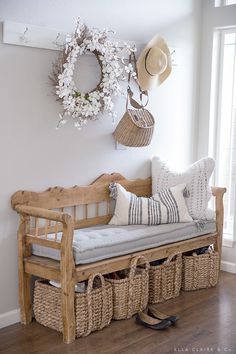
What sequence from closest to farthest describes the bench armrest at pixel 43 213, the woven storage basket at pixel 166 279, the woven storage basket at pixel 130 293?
1. the bench armrest at pixel 43 213
2. the woven storage basket at pixel 130 293
3. the woven storage basket at pixel 166 279

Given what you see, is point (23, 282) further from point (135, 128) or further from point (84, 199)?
→ point (135, 128)

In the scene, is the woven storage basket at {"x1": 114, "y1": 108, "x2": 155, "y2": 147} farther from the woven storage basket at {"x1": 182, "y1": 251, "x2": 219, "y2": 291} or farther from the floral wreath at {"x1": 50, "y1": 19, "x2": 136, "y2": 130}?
the woven storage basket at {"x1": 182, "y1": 251, "x2": 219, "y2": 291}

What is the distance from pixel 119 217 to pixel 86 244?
2.41ft

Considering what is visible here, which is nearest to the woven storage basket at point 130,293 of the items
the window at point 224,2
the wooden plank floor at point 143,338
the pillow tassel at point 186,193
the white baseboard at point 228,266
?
the wooden plank floor at point 143,338

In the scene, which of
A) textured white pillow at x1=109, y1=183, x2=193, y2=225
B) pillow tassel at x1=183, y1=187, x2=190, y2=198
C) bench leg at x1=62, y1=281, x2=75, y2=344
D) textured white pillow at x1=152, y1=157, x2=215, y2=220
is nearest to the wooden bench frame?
bench leg at x1=62, y1=281, x2=75, y2=344

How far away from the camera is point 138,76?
406cm

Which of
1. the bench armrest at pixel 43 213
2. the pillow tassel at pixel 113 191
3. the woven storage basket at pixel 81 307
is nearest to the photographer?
the bench armrest at pixel 43 213

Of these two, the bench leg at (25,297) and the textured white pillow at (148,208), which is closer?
the bench leg at (25,297)

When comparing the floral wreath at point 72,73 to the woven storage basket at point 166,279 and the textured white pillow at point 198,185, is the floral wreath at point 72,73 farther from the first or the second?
the woven storage basket at point 166,279

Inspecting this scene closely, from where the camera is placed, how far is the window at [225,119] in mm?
4684

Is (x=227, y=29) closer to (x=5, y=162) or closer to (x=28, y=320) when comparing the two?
(x=5, y=162)

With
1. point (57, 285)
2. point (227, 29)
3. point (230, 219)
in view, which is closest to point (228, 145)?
point (230, 219)

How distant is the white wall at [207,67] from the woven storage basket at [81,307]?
1.62 m

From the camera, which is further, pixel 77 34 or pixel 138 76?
pixel 138 76
